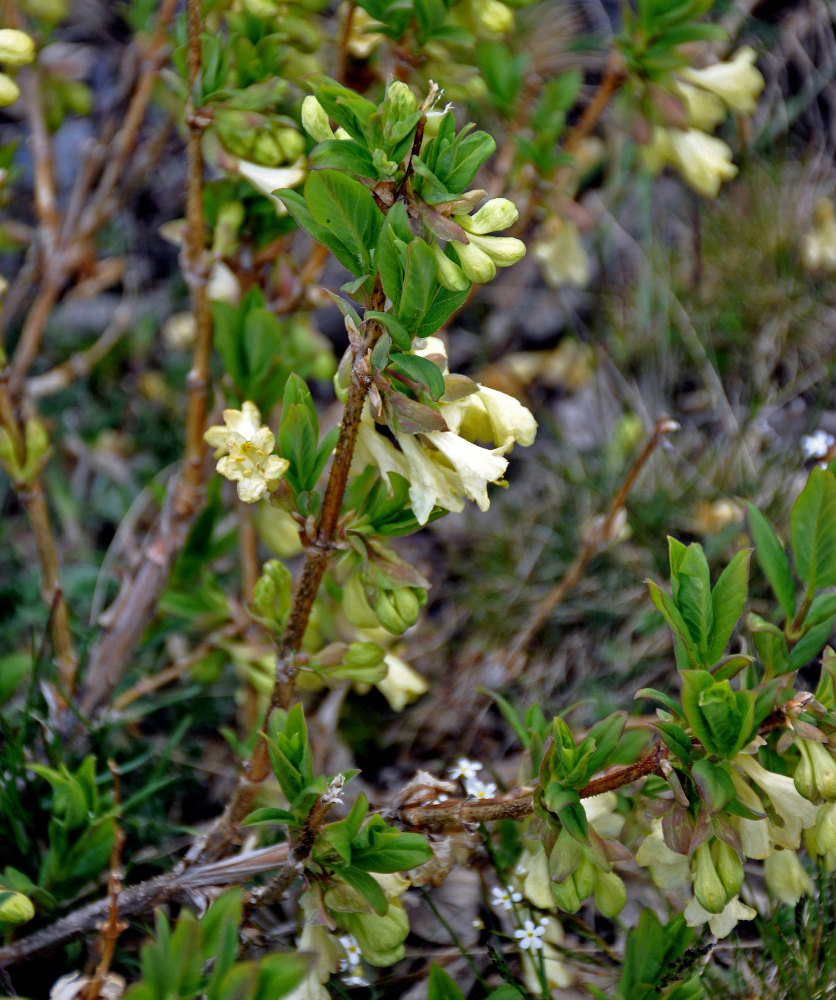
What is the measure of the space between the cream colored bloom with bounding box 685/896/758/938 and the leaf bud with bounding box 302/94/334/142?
100 centimetres

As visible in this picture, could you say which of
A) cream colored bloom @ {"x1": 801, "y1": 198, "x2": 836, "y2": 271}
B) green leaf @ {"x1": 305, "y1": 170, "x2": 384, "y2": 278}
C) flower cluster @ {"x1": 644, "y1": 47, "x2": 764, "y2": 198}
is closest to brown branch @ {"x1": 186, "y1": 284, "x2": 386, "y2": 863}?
green leaf @ {"x1": 305, "y1": 170, "x2": 384, "y2": 278}

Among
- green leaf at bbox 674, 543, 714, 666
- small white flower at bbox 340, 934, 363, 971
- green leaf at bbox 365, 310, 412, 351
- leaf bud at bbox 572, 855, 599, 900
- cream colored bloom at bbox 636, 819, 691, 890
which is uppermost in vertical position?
green leaf at bbox 365, 310, 412, 351

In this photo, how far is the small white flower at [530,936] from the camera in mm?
1274

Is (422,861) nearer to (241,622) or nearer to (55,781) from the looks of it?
(55,781)

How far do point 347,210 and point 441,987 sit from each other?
0.96m

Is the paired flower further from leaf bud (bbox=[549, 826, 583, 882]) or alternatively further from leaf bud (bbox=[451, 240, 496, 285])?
leaf bud (bbox=[549, 826, 583, 882])

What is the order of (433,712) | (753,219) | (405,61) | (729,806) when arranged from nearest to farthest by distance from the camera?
(729,806), (405,61), (433,712), (753,219)

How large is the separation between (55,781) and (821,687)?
105cm

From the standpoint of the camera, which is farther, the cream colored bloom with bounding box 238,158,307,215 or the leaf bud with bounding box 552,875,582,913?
the cream colored bloom with bounding box 238,158,307,215

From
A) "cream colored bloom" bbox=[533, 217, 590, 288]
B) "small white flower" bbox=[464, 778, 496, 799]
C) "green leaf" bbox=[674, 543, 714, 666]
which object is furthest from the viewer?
"cream colored bloom" bbox=[533, 217, 590, 288]

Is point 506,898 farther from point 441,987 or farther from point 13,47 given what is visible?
point 13,47

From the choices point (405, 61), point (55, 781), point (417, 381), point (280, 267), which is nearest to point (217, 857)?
point (55, 781)

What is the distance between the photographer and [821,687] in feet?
3.51

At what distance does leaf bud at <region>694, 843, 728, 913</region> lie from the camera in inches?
38.7
